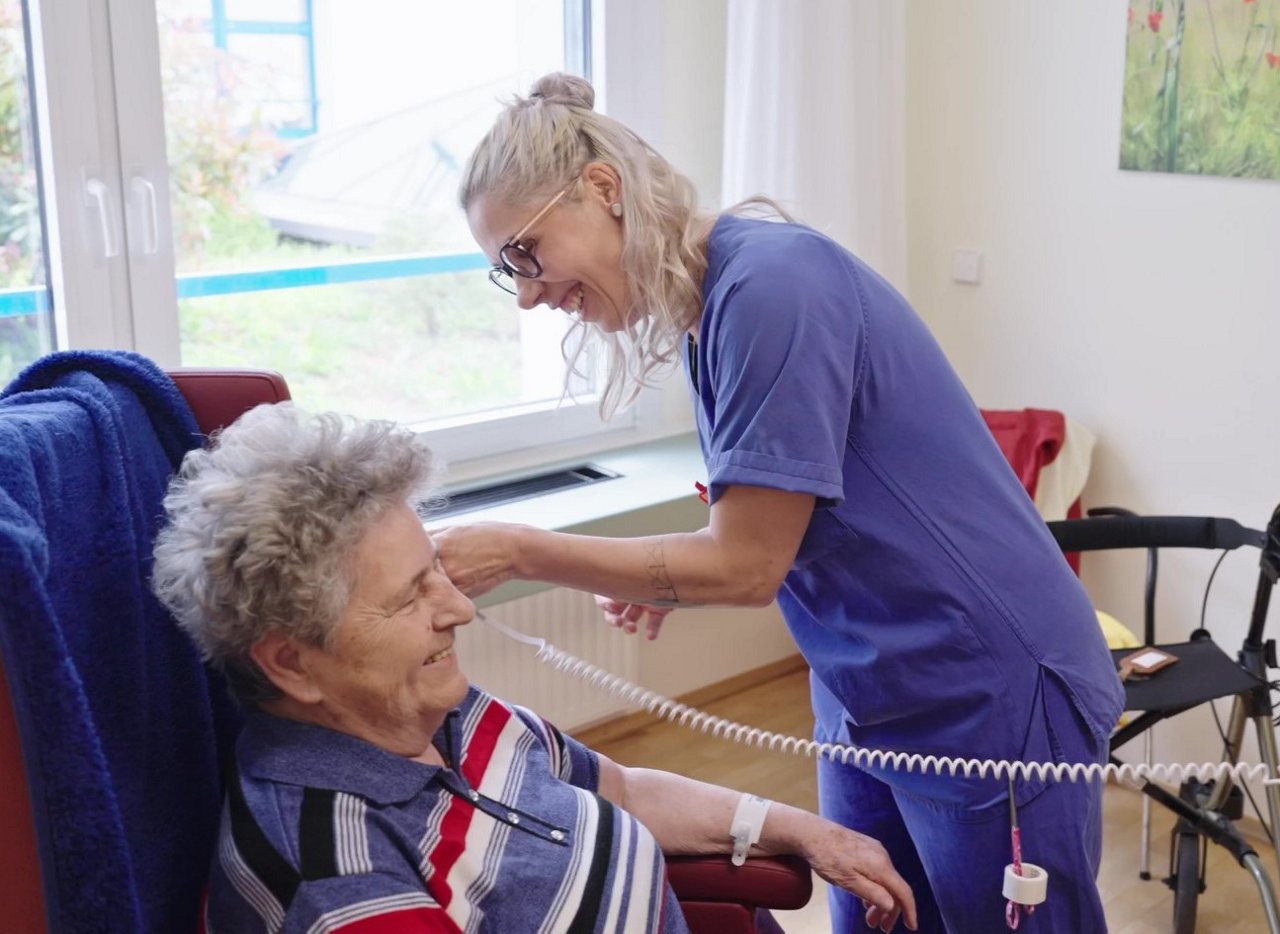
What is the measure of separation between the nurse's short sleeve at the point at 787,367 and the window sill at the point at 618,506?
1.32 metres

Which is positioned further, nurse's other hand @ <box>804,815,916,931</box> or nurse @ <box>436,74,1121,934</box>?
nurse's other hand @ <box>804,815,916,931</box>

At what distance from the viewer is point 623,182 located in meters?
1.51

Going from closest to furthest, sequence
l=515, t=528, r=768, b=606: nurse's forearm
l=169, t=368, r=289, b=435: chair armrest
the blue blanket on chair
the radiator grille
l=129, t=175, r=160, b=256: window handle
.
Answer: the blue blanket on chair < l=515, t=528, r=768, b=606: nurse's forearm < l=169, t=368, r=289, b=435: chair armrest < l=129, t=175, r=160, b=256: window handle < the radiator grille

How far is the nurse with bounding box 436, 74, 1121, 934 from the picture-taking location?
1.43 m

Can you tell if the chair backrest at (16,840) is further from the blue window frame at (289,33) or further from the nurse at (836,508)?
the blue window frame at (289,33)

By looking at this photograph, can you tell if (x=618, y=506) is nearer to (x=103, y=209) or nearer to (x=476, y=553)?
(x=103, y=209)

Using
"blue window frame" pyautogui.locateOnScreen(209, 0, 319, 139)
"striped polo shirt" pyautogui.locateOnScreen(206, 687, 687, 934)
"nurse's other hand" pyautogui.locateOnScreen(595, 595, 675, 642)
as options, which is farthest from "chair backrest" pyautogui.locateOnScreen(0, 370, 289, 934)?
"blue window frame" pyautogui.locateOnScreen(209, 0, 319, 139)

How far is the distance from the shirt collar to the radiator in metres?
1.46

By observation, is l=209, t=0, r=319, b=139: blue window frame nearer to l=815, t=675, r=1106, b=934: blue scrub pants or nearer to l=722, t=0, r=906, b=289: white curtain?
l=722, t=0, r=906, b=289: white curtain

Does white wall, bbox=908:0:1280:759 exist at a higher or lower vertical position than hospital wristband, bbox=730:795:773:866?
higher

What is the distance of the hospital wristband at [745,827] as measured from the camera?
1.66 m

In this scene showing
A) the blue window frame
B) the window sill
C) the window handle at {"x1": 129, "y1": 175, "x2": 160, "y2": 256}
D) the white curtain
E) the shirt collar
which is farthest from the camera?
the white curtain

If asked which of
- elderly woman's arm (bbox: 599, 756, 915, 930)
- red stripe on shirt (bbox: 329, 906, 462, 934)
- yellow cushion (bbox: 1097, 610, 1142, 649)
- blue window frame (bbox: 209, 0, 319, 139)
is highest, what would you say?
blue window frame (bbox: 209, 0, 319, 139)

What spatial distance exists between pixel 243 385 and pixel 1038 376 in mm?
2160
